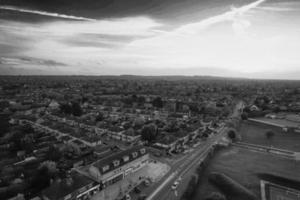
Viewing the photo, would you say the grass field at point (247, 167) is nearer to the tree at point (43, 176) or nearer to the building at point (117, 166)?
the building at point (117, 166)


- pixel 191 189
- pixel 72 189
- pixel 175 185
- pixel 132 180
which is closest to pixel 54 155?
pixel 72 189

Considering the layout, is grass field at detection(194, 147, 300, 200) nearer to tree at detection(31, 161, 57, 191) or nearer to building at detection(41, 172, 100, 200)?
→ building at detection(41, 172, 100, 200)

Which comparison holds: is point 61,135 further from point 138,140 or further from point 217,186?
point 217,186

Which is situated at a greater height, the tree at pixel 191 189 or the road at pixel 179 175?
the tree at pixel 191 189

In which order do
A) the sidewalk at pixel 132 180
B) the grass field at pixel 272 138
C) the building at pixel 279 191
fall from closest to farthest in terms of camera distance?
the building at pixel 279 191 < the sidewalk at pixel 132 180 < the grass field at pixel 272 138

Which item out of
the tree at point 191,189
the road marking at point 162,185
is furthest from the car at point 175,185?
the tree at point 191,189

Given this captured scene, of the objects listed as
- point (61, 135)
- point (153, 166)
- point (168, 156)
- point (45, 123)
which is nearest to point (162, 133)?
point (168, 156)

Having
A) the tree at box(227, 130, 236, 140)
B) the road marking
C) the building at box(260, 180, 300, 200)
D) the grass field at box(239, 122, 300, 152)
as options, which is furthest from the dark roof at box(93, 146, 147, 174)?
the grass field at box(239, 122, 300, 152)
